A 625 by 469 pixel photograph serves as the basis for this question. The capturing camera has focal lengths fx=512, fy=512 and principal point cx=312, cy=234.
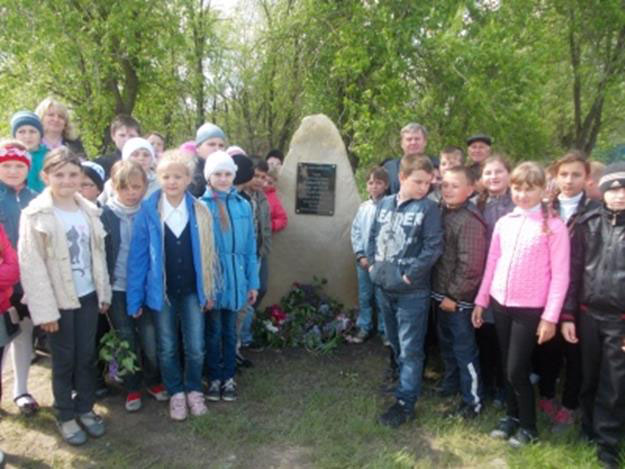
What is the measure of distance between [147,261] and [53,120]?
1.94 m

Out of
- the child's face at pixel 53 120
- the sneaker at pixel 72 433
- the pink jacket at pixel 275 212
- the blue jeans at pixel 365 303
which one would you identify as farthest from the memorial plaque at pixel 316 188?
the sneaker at pixel 72 433

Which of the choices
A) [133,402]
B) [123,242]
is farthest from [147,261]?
[133,402]

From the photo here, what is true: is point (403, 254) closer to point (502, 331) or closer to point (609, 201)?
point (502, 331)

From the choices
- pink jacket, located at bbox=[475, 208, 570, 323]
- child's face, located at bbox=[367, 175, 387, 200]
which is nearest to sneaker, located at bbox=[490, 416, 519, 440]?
pink jacket, located at bbox=[475, 208, 570, 323]

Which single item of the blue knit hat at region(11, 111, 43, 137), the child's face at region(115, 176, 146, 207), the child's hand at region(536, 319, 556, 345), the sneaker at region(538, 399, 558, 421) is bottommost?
the sneaker at region(538, 399, 558, 421)

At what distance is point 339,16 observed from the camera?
26.1 ft

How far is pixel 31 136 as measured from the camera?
13.2ft

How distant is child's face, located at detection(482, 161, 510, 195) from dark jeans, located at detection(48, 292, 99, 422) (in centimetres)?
271

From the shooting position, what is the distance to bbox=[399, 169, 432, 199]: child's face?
130 inches

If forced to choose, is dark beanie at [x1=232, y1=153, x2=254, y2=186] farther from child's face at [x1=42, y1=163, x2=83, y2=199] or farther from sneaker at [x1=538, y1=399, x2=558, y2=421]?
sneaker at [x1=538, y1=399, x2=558, y2=421]

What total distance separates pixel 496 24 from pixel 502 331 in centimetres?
563

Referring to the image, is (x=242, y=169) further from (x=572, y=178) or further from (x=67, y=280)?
(x=572, y=178)

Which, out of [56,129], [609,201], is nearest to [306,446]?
[609,201]

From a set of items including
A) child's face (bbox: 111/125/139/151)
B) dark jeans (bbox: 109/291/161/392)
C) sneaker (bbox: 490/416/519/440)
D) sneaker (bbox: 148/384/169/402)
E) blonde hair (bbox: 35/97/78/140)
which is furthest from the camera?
child's face (bbox: 111/125/139/151)
